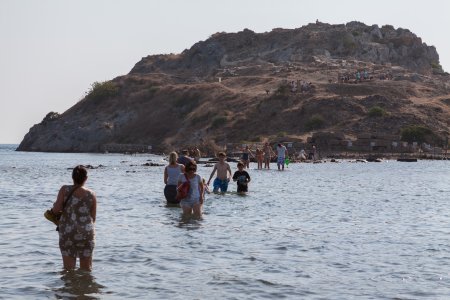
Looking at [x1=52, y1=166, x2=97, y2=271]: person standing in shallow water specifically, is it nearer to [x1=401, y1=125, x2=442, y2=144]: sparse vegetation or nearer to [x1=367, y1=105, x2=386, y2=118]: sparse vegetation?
[x1=401, y1=125, x2=442, y2=144]: sparse vegetation

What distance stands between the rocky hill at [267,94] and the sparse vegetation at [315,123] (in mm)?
154

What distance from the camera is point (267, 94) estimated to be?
382 feet

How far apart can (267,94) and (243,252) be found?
102 metres

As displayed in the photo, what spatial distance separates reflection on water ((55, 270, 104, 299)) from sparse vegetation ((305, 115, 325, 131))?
8735 centimetres

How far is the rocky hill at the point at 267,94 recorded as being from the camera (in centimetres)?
10201

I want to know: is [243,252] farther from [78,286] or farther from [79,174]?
[79,174]

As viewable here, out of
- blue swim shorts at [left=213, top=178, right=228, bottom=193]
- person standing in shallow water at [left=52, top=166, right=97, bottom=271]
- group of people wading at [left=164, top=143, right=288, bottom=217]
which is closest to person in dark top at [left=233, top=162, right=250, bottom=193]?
group of people wading at [left=164, top=143, right=288, bottom=217]

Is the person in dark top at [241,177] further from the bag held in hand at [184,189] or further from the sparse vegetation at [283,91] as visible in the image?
the sparse vegetation at [283,91]

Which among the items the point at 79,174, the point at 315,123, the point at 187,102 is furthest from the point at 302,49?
the point at 79,174

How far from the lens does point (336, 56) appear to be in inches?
6181

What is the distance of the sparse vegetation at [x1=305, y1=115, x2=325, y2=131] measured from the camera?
3878 inches

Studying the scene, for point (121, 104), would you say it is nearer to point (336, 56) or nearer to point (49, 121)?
point (49, 121)

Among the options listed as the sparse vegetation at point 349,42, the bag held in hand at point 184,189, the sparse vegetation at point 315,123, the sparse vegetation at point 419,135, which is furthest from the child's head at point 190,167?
the sparse vegetation at point 349,42

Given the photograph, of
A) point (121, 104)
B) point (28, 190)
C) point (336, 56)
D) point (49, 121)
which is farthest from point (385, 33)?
point (28, 190)
